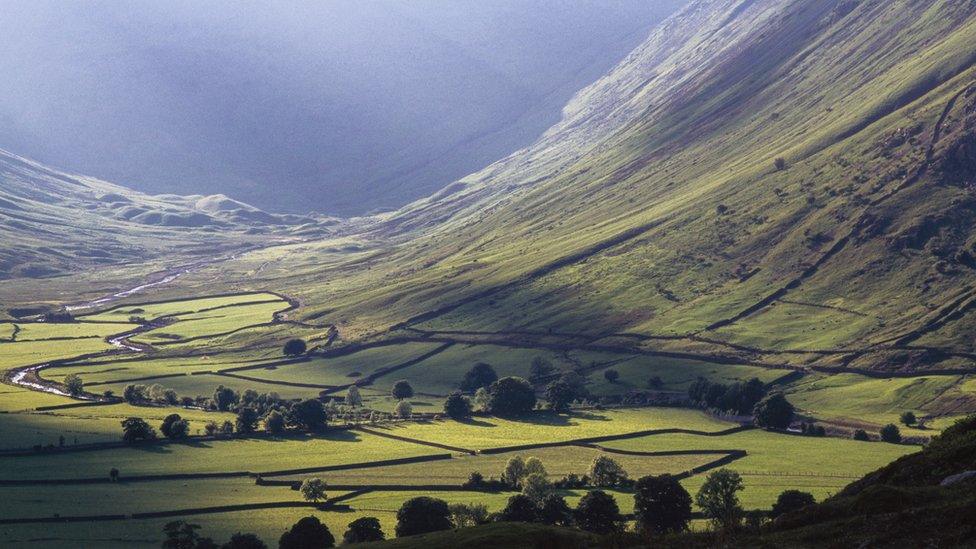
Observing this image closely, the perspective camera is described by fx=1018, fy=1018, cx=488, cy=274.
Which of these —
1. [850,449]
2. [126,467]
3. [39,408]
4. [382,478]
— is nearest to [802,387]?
[850,449]

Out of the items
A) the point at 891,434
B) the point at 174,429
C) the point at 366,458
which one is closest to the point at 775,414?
the point at 891,434

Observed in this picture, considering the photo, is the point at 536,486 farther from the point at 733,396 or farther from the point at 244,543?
the point at 733,396

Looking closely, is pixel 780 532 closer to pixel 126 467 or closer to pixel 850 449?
pixel 850 449

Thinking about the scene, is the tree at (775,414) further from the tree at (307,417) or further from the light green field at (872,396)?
the tree at (307,417)

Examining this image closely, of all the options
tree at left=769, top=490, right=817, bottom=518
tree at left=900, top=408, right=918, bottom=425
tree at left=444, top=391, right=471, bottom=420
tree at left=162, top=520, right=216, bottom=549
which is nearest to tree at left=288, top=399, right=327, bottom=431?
tree at left=444, top=391, right=471, bottom=420

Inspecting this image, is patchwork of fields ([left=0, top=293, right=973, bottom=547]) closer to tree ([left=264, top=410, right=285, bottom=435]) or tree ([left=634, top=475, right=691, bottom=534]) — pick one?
tree ([left=264, top=410, right=285, bottom=435])

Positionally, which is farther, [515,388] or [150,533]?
[515,388]
